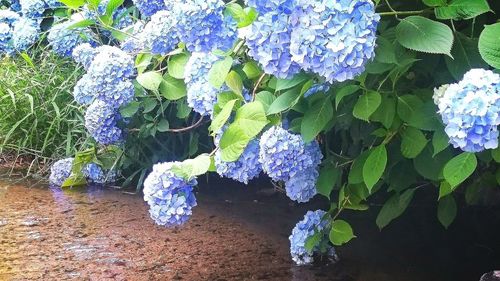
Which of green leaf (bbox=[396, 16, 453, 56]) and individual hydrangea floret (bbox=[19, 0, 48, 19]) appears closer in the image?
green leaf (bbox=[396, 16, 453, 56])

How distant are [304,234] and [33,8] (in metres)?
2.36

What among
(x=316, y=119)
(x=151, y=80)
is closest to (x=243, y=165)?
(x=316, y=119)

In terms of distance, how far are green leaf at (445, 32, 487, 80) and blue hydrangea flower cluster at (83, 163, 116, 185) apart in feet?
5.61

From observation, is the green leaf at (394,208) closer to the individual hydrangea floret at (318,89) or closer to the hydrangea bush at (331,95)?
the hydrangea bush at (331,95)

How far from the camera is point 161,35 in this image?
2.02m

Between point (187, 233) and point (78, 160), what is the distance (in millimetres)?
864

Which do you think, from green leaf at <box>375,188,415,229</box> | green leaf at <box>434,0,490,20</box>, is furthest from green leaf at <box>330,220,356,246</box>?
green leaf at <box>434,0,490,20</box>

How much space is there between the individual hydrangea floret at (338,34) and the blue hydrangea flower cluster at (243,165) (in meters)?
0.53

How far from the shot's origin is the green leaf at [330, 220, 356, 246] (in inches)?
62.1

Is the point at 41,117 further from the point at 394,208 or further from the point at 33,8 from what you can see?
the point at 394,208

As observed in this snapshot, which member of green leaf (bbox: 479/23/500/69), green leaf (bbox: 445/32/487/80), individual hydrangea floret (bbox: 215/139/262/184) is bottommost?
individual hydrangea floret (bbox: 215/139/262/184)

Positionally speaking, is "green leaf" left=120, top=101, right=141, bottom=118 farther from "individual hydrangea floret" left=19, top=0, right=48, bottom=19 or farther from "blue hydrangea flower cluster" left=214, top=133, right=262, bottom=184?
"individual hydrangea floret" left=19, top=0, right=48, bottom=19

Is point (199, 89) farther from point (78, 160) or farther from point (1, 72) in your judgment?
point (1, 72)

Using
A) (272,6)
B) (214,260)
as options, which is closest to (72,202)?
(214,260)
